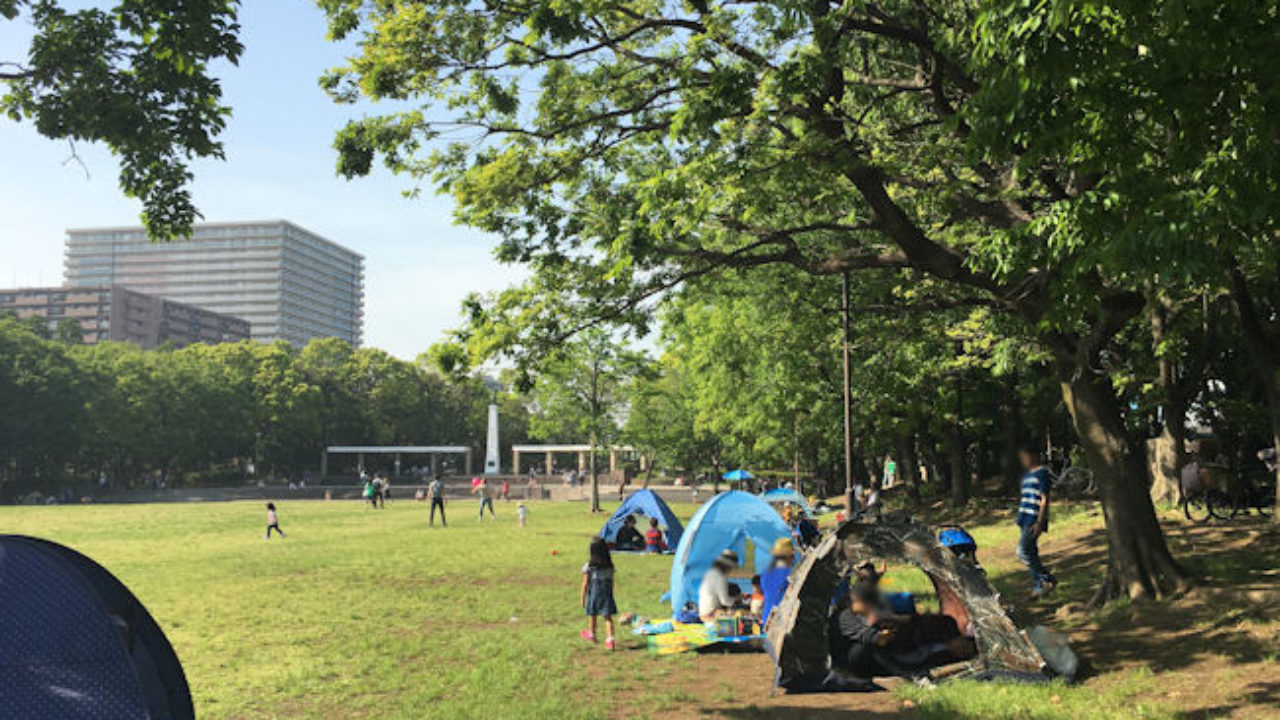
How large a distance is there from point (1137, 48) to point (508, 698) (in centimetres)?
865

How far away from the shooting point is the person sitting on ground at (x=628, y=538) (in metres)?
24.0

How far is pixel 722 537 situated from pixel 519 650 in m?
5.09

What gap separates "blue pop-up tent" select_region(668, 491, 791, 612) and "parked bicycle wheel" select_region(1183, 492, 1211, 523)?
324 inches

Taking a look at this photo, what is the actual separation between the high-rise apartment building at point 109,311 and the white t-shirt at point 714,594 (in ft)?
507

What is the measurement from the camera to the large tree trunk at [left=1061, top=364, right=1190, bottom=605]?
11188 mm

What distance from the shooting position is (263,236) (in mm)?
198625

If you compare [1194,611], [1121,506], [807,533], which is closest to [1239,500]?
[1121,506]

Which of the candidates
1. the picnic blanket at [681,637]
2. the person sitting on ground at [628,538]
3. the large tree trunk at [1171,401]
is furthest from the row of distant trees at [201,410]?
the picnic blanket at [681,637]

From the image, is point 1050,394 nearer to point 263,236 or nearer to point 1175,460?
point 1175,460

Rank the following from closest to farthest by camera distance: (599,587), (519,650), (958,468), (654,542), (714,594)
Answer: (519,650), (599,587), (714,594), (654,542), (958,468)

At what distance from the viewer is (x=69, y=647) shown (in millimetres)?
5578

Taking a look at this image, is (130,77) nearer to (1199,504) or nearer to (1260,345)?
(1260,345)

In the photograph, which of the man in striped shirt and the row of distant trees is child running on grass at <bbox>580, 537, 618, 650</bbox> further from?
the row of distant trees

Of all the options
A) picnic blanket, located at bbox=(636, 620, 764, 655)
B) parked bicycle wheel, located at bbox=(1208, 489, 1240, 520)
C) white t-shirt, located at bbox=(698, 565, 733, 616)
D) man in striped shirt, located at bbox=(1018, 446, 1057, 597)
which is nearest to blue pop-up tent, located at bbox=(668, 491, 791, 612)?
picnic blanket, located at bbox=(636, 620, 764, 655)
